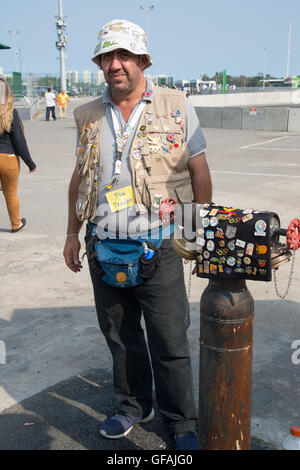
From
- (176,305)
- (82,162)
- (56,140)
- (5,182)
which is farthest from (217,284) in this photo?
(56,140)

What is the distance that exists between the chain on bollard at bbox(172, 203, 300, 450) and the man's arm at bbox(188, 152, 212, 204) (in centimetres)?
53

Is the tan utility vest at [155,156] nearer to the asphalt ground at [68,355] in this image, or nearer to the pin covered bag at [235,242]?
the pin covered bag at [235,242]

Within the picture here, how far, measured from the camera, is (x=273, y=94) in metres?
49.9

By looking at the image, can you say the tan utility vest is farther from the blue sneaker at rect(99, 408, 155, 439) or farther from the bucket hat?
the blue sneaker at rect(99, 408, 155, 439)

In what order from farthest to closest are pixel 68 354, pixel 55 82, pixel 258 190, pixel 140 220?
pixel 55 82 < pixel 258 190 < pixel 68 354 < pixel 140 220

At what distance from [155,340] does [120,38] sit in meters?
1.50

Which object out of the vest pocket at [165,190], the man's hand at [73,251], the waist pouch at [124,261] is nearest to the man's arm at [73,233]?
the man's hand at [73,251]

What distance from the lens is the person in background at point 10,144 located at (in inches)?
247

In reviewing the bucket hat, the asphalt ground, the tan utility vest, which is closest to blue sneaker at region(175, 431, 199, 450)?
the asphalt ground

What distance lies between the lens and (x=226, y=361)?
2.11 meters

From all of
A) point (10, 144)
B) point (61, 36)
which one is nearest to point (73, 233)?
point (10, 144)

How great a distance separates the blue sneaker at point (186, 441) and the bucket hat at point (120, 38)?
6.40 ft

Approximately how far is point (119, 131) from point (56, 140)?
16.1m

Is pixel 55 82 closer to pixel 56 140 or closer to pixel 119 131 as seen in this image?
pixel 56 140
